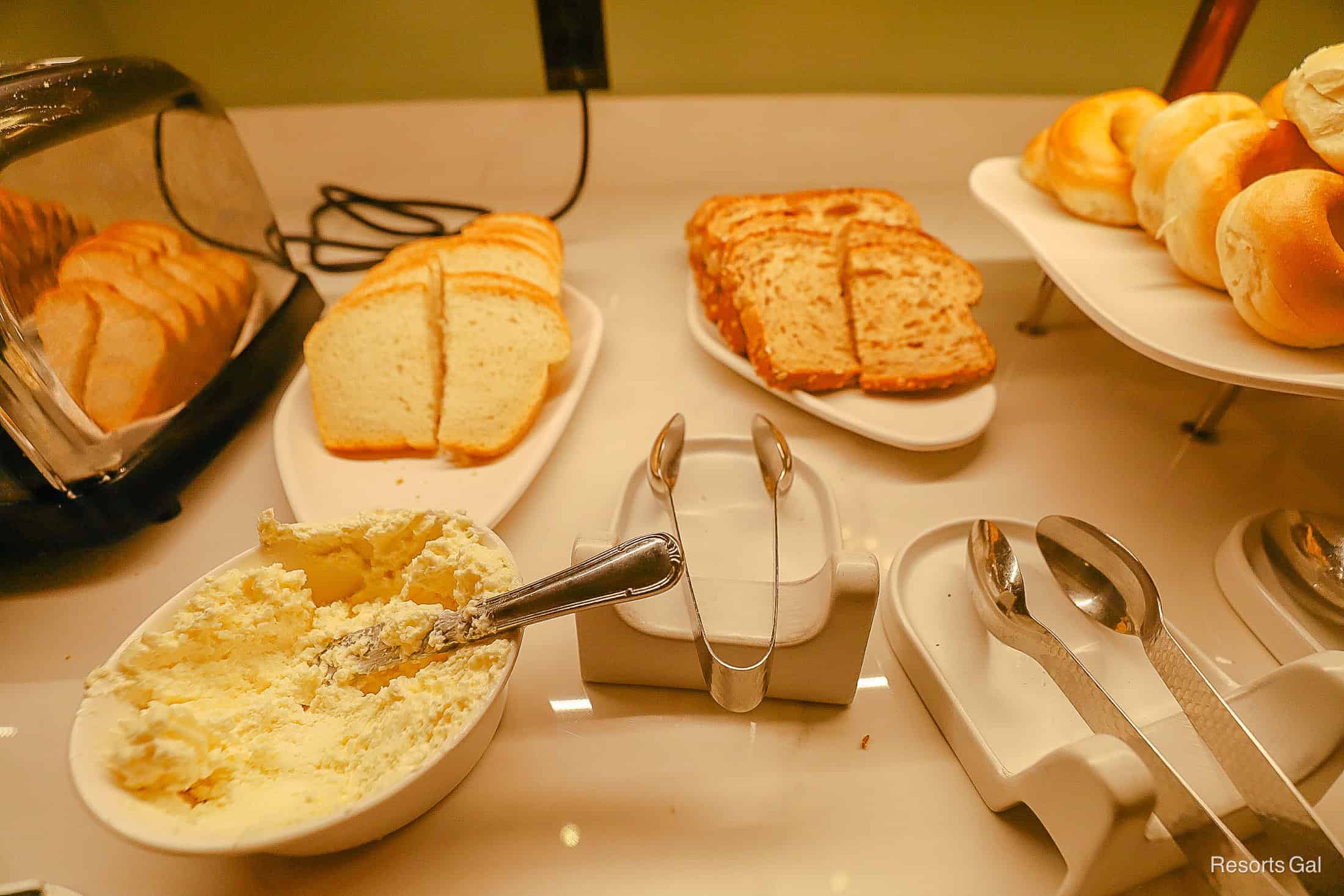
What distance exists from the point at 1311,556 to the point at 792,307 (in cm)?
60

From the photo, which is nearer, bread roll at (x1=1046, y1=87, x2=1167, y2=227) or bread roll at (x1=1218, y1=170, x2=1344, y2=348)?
bread roll at (x1=1218, y1=170, x2=1344, y2=348)

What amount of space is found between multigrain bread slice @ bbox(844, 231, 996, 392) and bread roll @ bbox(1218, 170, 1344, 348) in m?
0.27

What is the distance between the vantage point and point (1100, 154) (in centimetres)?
85

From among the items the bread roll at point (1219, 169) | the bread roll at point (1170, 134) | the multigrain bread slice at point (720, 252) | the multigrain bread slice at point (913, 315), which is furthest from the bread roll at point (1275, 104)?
the multigrain bread slice at point (720, 252)

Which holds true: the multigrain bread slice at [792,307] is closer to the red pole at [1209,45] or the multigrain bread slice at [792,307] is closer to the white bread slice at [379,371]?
the white bread slice at [379,371]

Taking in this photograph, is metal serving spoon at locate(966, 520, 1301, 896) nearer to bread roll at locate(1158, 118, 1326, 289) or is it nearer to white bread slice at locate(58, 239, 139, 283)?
bread roll at locate(1158, 118, 1326, 289)

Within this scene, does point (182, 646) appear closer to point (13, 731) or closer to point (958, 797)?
point (13, 731)

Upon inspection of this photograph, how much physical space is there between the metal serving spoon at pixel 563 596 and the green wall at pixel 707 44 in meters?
1.04

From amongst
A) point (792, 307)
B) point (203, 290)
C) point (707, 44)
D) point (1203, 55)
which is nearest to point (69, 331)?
point (203, 290)

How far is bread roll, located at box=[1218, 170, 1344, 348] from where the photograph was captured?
1.91ft

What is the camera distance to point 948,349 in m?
0.86

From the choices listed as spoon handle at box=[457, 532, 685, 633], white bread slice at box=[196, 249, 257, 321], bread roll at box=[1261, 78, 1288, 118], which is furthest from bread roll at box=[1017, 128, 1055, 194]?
white bread slice at box=[196, 249, 257, 321]

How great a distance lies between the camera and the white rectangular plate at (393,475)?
0.70 m

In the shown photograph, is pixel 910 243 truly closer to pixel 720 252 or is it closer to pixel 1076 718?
pixel 720 252
